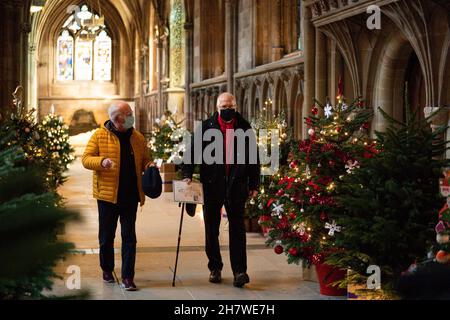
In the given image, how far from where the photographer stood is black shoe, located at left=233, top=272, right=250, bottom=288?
5992 millimetres

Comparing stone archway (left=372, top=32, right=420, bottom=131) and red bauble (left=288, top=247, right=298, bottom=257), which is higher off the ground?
stone archway (left=372, top=32, right=420, bottom=131)

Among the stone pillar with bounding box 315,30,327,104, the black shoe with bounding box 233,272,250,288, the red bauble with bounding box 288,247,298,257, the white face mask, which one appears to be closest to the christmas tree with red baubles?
the red bauble with bounding box 288,247,298,257

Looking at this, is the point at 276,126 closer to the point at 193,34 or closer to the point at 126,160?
the point at 126,160

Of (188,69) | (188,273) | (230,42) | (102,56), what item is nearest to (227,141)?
(188,273)

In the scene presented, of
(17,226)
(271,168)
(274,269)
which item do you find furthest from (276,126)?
(17,226)

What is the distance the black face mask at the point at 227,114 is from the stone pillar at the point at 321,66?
5018mm

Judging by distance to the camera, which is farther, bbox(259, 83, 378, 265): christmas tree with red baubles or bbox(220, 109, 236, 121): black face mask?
bbox(220, 109, 236, 121): black face mask

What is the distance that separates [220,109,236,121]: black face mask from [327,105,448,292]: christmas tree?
1546 millimetres

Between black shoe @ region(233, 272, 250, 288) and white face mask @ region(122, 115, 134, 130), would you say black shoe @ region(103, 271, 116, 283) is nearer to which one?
black shoe @ region(233, 272, 250, 288)

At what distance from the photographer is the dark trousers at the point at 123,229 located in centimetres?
586

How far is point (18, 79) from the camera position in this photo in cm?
2136

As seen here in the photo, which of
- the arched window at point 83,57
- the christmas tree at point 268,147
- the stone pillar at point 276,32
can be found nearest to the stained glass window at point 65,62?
the arched window at point 83,57
